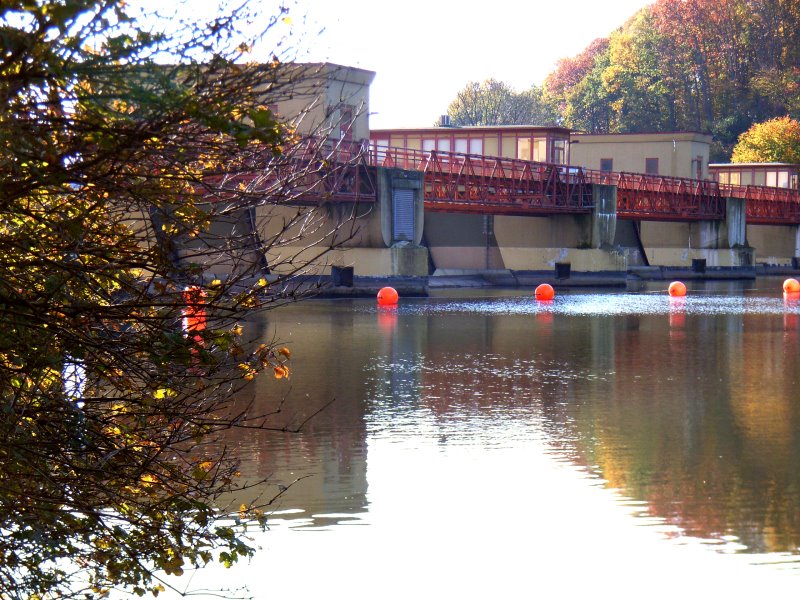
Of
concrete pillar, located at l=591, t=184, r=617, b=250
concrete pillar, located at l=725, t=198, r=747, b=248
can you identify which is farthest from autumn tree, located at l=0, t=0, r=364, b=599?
concrete pillar, located at l=725, t=198, r=747, b=248

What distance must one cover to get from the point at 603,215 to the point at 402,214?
15630 millimetres

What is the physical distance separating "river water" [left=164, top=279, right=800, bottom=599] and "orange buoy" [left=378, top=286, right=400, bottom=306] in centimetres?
1439

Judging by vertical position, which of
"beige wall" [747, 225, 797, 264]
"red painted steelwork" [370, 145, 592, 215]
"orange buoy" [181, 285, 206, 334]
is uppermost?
"red painted steelwork" [370, 145, 592, 215]

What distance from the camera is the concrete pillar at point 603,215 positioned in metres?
61.3

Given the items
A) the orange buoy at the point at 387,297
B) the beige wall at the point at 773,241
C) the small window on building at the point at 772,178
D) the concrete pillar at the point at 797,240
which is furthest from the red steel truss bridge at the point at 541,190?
the small window on building at the point at 772,178

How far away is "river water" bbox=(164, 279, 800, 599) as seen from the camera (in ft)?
33.0

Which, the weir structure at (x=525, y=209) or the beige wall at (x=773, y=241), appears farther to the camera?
the beige wall at (x=773, y=241)

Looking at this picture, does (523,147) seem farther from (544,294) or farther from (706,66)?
(706,66)

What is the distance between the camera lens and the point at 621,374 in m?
22.8

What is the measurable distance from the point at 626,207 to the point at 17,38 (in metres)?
64.2

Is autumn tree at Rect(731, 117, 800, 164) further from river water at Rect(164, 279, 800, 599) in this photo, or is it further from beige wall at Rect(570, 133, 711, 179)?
river water at Rect(164, 279, 800, 599)

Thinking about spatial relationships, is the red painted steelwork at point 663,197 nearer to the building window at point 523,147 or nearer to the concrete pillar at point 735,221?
the concrete pillar at point 735,221

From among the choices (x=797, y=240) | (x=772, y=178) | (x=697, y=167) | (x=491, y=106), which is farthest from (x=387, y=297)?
(x=491, y=106)

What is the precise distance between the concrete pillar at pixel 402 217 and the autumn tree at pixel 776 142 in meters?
48.5
